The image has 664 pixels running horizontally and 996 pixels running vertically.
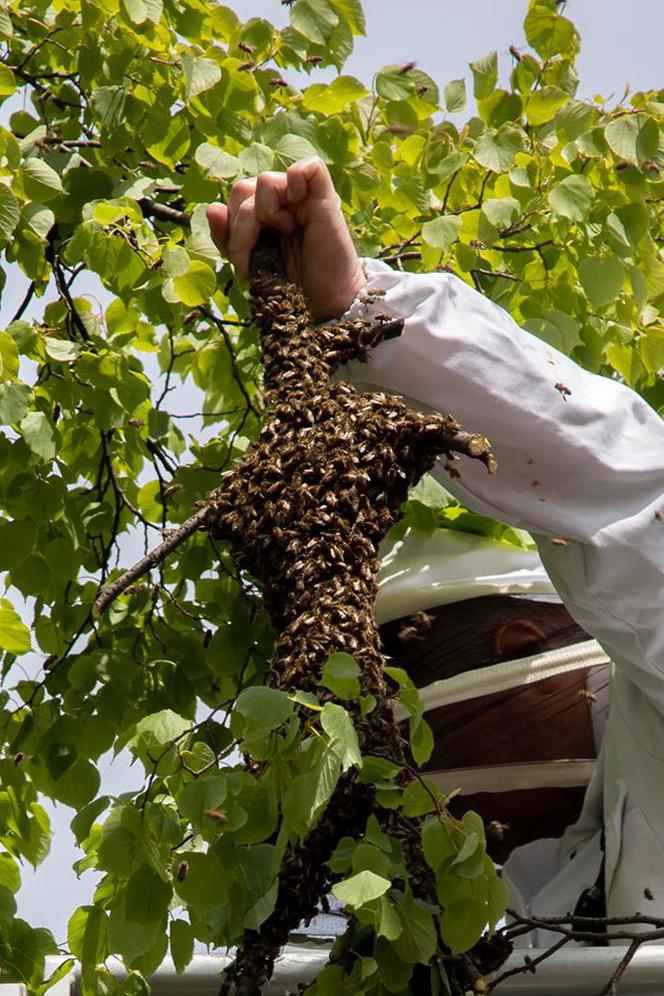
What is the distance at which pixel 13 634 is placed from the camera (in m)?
3.76

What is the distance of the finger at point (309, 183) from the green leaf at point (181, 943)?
3.77ft

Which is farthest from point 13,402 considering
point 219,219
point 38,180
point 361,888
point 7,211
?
point 361,888

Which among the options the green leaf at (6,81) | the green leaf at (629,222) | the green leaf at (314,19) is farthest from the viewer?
the green leaf at (314,19)

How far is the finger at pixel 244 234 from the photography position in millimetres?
2682

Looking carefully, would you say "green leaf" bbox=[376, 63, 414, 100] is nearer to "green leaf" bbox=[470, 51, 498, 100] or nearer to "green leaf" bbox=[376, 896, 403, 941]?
"green leaf" bbox=[470, 51, 498, 100]

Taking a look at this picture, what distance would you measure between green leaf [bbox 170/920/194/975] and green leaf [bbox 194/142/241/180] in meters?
2.02

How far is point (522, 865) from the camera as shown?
11.0 feet

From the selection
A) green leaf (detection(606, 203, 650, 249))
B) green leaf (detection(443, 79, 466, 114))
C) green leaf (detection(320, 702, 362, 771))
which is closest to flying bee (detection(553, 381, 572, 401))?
green leaf (detection(320, 702, 362, 771))

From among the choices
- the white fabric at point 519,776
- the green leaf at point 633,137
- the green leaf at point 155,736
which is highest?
the green leaf at point 633,137

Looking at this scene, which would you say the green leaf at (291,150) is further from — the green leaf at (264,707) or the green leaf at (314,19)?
the green leaf at (264,707)

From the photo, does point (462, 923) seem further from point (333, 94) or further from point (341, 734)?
point (333, 94)

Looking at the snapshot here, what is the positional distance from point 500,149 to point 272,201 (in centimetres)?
181

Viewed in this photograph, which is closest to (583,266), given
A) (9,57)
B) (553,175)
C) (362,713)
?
(553,175)

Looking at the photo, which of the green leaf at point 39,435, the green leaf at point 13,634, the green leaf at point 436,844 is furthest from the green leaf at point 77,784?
the green leaf at point 436,844
